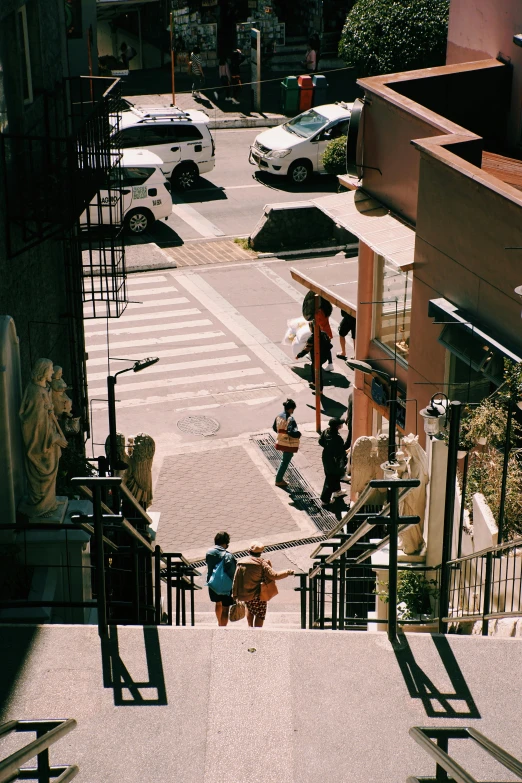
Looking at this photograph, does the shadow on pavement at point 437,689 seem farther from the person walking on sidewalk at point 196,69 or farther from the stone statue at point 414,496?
the person walking on sidewalk at point 196,69

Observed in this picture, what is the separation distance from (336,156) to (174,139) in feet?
15.4

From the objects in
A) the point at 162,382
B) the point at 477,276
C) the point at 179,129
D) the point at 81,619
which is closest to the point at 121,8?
the point at 179,129

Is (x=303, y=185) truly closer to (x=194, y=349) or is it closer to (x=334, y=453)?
(x=194, y=349)

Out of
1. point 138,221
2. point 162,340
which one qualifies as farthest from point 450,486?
point 138,221

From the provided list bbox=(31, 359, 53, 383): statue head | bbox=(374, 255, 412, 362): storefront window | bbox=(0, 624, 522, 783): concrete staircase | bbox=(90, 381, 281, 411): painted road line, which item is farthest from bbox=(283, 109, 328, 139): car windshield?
bbox=(0, 624, 522, 783): concrete staircase

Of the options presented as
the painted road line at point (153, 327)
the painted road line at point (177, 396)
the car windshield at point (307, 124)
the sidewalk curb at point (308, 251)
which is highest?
the car windshield at point (307, 124)

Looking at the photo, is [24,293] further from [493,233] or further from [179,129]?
[179,129]

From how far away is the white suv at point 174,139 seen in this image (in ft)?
101

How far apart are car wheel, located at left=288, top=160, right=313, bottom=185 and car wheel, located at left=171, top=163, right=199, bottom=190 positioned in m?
2.87

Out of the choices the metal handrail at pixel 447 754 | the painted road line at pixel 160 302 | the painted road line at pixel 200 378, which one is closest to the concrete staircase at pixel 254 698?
the metal handrail at pixel 447 754

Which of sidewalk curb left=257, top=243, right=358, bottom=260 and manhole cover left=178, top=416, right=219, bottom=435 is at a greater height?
sidewalk curb left=257, top=243, right=358, bottom=260

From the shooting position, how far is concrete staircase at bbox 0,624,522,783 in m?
6.51

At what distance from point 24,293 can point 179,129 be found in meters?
19.8

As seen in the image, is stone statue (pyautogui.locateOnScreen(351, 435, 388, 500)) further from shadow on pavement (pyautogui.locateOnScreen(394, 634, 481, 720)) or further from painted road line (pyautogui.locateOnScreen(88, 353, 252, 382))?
painted road line (pyautogui.locateOnScreen(88, 353, 252, 382))
